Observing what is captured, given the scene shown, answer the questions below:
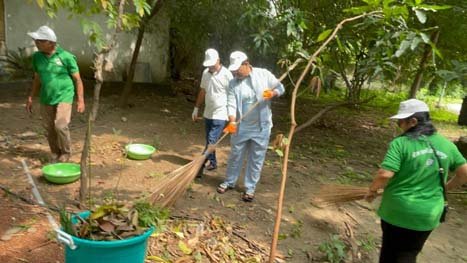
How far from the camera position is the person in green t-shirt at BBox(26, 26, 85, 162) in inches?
175

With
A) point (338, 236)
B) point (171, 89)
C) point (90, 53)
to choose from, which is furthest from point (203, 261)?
point (90, 53)

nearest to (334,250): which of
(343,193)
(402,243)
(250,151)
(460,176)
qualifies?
(343,193)

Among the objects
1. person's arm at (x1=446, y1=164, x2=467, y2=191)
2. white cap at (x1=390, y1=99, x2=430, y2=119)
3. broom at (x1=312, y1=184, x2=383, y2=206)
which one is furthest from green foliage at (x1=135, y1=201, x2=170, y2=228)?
person's arm at (x1=446, y1=164, x2=467, y2=191)

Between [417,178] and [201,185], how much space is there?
2.66 metres

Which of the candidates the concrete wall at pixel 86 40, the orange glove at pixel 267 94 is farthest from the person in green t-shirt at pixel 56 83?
the concrete wall at pixel 86 40

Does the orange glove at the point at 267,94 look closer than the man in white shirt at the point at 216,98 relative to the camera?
Yes

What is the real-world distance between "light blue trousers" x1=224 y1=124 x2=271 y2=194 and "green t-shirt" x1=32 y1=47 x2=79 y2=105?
6.42 ft

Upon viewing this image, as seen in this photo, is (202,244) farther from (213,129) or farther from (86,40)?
(86,40)

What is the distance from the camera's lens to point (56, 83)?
449cm

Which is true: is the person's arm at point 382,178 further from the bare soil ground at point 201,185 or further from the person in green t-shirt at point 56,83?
the person in green t-shirt at point 56,83

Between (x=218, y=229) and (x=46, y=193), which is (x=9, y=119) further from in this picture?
(x=218, y=229)

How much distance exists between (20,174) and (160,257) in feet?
7.26

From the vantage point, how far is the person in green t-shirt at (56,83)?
4.44 m

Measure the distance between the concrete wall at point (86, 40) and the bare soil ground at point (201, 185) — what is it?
154 cm
